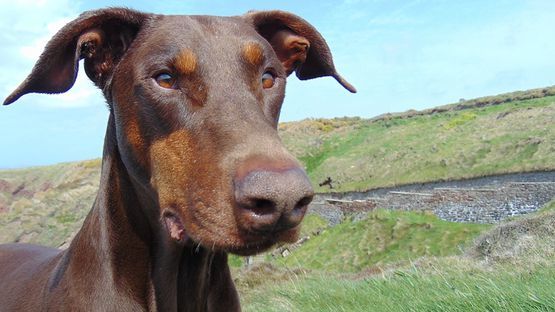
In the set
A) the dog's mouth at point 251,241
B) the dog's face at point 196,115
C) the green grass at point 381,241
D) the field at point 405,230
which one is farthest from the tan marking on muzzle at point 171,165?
the green grass at point 381,241

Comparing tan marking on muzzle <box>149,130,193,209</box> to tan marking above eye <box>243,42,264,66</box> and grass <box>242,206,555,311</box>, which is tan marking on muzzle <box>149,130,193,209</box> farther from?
grass <box>242,206,555,311</box>

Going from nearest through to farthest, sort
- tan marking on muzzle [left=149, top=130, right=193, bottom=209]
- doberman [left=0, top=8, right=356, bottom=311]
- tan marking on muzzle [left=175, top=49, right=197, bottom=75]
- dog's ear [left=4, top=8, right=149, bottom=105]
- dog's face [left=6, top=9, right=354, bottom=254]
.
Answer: dog's face [left=6, top=9, right=354, bottom=254], doberman [left=0, top=8, right=356, bottom=311], tan marking on muzzle [left=149, top=130, right=193, bottom=209], tan marking on muzzle [left=175, top=49, right=197, bottom=75], dog's ear [left=4, top=8, right=149, bottom=105]

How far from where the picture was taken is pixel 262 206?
2.47m

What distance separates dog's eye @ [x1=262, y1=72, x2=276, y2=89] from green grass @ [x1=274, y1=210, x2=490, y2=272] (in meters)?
17.9

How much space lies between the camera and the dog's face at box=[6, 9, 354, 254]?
2.54 meters

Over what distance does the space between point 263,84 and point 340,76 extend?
1.01 metres

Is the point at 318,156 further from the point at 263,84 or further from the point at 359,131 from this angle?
the point at 263,84

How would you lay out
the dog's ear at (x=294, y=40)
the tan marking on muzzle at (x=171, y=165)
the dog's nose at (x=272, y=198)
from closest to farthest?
the dog's nose at (x=272, y=198), the tan marking on muzzle at (x=171, y=165), the dog's ear at (x=294, y=40)

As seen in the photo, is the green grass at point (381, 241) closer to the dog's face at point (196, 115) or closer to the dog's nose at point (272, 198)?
the dog's face at point (196, 115)

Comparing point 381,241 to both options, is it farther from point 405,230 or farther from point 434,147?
point 434,147

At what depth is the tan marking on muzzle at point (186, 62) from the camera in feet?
10.6

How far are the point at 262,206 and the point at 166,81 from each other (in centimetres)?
116

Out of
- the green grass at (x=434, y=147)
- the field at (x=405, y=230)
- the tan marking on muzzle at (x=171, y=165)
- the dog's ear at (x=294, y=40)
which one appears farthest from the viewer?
the green grass at (x=434, y=147)

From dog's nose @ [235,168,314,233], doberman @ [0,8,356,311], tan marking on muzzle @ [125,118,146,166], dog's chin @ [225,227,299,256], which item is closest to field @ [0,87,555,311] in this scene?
doberman @ [0,8,356,311]
